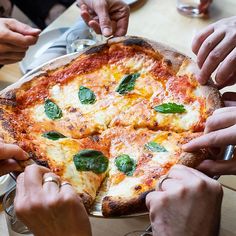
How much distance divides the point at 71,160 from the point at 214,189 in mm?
423

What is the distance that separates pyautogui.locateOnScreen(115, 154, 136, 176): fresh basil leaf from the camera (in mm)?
1229

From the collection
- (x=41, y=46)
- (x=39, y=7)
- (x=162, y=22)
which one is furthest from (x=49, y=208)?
(x=39, y=7)

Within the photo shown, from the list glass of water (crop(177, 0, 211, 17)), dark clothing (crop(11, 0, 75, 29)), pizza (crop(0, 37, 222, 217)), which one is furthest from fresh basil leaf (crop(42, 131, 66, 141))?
dark clothing (crop(11, 0, 75, 29))

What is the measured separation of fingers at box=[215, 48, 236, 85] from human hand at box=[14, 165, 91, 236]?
1.88 feet

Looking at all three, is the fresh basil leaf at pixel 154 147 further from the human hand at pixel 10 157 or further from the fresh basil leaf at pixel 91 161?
the human hand at pixel 10 157

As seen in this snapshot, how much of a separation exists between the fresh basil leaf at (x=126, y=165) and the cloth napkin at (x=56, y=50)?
0.57m

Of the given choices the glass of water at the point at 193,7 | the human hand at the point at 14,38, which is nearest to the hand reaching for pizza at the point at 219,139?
the human hand at the point at 14,38

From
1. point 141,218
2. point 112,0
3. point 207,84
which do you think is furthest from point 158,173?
point 112,0

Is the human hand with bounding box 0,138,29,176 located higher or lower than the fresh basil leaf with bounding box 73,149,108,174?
higher

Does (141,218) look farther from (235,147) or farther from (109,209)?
(235,147)

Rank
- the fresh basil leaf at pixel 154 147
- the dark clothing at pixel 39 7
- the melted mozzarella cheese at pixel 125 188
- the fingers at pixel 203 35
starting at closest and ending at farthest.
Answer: the melted mozzarella cheese at pixel 125 188 → the fresh basil leaf at pixel 154 147 → the fingers at pixel 203 35 → the dark clothing at pixel 39 7

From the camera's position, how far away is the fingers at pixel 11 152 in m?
1.11

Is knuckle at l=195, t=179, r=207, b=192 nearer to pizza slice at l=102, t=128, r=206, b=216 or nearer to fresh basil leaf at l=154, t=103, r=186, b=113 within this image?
pizza slice at l=102, t=128, r=206, b=216

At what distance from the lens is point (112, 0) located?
164 cm
